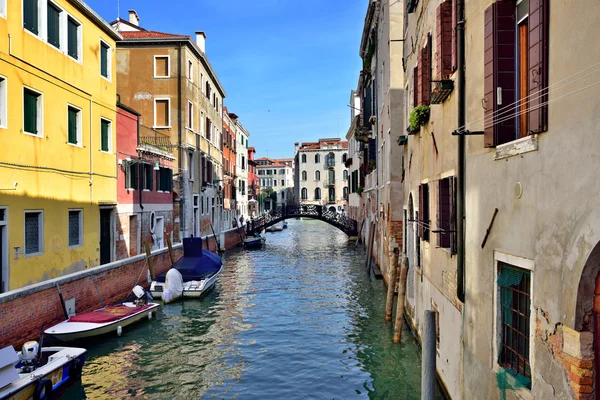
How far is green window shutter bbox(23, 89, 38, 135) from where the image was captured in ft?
32.6

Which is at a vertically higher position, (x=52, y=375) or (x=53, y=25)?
(x=53, y=25)

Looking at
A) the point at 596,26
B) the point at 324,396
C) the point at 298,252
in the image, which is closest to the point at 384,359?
the point at 324,396

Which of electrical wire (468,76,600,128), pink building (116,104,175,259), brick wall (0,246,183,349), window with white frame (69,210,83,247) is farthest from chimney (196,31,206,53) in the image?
electrical wire (468,76,600,128)

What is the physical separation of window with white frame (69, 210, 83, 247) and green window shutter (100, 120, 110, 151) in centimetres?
220

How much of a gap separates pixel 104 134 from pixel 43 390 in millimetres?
8506

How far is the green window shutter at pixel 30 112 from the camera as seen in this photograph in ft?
32.6

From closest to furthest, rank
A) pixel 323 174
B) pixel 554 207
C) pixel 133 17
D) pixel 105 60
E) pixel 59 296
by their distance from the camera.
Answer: pixel 554 207 → pixel 59 296 → pixel 105 60 → pixel 133 17 → pixel 323 174

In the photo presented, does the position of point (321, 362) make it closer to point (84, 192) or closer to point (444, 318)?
point (444, 318)

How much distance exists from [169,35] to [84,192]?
11.6 meters

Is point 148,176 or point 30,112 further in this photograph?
point 148,176

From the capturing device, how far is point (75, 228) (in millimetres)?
11969

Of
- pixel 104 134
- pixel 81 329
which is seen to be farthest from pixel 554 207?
pixel 104 134

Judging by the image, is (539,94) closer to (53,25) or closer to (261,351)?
(261,351)

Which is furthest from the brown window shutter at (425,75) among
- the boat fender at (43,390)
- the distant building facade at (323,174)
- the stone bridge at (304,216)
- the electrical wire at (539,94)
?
the distant building facade at (323,174)
